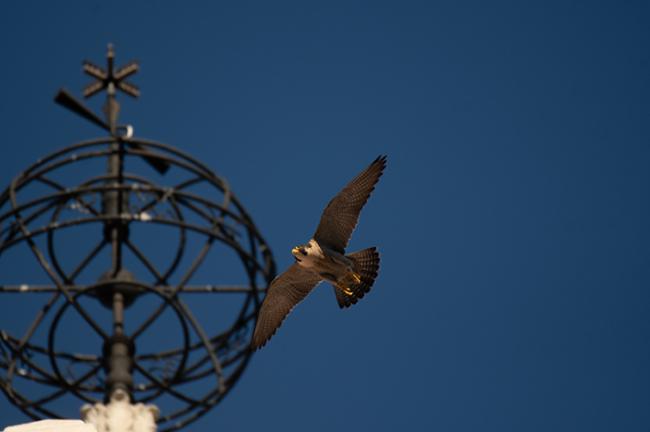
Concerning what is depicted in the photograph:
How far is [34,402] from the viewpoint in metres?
24.1

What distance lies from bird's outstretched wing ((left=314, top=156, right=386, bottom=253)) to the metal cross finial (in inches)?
243

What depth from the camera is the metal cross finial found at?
1046 inches

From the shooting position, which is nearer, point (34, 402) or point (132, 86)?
point (34, 402)

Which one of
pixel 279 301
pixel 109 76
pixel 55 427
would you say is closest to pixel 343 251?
pixel 279 301

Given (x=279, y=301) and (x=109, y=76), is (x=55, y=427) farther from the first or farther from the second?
(x=109, y=76)

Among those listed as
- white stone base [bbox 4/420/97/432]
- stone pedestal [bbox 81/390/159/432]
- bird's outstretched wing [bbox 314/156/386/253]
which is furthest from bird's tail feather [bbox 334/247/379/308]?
white stone base [bbox 4/420/97/432]

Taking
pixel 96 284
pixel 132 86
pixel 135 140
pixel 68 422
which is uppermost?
pixel 132 86

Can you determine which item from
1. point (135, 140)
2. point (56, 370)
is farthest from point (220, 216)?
point (56, 370)

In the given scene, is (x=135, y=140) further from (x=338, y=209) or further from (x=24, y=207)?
(x=338, y=209)

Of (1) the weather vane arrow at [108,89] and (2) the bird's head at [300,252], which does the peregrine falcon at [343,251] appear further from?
(1) the weather vane arrow at [108,89]

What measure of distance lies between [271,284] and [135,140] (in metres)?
3.34

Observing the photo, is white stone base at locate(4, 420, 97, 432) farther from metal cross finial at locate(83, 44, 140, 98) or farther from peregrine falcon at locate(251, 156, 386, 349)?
metal cross finial at locate(83, 44, 140, 98)

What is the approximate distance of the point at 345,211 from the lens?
21500 mm

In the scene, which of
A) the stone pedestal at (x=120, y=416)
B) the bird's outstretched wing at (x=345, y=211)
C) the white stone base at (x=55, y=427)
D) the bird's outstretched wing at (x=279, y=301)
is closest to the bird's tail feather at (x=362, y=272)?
the bird's outstretched wing at (x=345, y=211)
